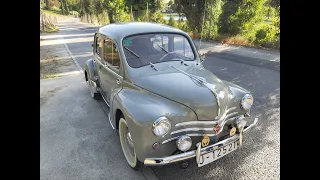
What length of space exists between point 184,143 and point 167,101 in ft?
1.85

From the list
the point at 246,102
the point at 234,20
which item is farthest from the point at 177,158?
the point at 234,20

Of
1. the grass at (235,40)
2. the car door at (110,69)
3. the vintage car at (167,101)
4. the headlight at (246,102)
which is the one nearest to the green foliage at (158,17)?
the grass at (235,40)

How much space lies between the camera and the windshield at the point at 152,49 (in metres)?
3.61

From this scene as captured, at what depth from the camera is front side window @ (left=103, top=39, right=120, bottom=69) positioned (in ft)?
12.4

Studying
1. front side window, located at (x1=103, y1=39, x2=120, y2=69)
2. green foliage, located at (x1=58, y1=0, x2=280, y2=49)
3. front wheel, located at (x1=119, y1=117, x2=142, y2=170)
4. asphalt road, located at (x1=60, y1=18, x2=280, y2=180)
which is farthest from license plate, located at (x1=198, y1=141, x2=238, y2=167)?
green foliage, located at (x1=58, y1=0, x2=280, y2=49)

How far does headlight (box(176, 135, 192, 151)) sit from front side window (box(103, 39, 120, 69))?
1.74m

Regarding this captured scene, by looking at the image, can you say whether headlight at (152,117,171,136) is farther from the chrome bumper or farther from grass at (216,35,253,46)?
grass at (216,35,253,46)

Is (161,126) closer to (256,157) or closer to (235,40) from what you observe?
(256,157)
